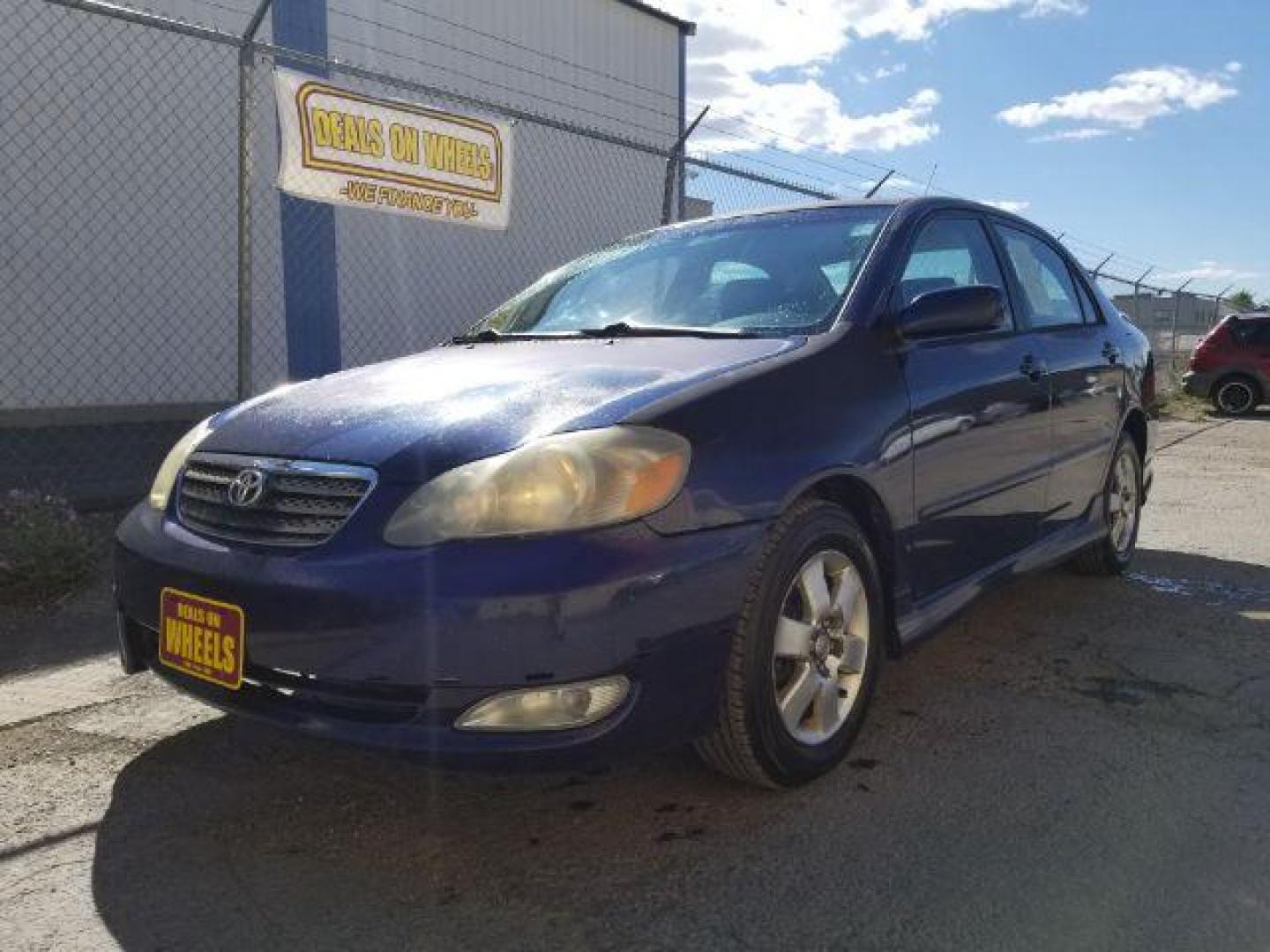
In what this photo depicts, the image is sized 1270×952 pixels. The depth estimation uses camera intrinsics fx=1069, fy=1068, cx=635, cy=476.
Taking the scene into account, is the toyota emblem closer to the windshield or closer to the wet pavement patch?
the windshield

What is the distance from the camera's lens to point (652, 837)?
2.49 m

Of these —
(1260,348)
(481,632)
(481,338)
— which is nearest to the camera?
(481,632)

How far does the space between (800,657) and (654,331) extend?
1.12 metres

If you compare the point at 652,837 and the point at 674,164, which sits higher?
the point at 674,164

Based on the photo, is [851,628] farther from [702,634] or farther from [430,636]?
[430,636]

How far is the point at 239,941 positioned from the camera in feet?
6.78

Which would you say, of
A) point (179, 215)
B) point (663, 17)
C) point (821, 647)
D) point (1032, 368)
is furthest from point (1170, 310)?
point (821, 647)

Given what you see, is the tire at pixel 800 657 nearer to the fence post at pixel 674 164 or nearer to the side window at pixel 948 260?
the side window at pixel 948 260

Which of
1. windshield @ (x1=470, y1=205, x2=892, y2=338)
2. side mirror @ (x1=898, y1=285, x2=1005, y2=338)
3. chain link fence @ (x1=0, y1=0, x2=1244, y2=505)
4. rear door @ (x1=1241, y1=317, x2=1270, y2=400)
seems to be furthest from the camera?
rear door @ (x1=1241, y1=317, x2=1270, y2=400)

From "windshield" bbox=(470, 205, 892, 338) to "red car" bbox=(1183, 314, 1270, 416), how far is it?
47.4 ft

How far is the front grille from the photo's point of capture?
2.35m

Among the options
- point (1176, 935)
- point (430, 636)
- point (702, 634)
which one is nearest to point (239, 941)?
point (430, 636)

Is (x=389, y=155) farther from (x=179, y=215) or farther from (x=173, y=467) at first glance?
(x=179, y=215)

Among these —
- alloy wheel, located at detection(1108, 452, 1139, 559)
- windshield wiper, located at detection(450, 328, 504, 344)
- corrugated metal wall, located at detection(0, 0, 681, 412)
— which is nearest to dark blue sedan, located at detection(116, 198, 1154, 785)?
windshield wiper, located at detection(450, 328, 504, 344)
